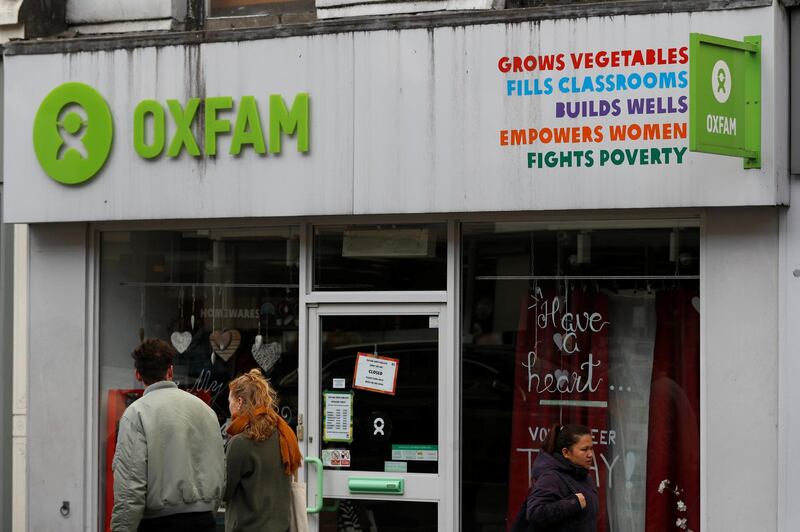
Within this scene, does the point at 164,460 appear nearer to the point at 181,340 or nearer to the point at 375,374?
the point at 375,374

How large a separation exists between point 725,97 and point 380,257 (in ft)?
8.75

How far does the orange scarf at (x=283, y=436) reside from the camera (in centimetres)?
722

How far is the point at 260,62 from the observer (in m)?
8.83

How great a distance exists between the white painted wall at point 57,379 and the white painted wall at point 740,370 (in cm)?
451

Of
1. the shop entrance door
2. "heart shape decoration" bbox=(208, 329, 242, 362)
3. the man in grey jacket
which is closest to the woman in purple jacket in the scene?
the man in grey jacket

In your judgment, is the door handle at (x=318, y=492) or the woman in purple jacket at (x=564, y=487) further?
the door handle at (x=318, y=492)

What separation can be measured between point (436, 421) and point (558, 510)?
215 centimetres

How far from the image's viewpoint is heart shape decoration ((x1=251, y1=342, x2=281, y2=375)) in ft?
30.2

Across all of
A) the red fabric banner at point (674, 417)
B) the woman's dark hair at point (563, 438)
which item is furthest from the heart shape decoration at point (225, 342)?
the woman's dark hair at point (563, 438)

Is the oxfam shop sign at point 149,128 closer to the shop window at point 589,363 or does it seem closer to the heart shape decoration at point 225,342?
the heart shape decoration at point 225,342

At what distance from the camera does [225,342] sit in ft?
30.9

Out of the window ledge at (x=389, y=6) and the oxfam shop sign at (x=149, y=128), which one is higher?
the window ledge at (x=389, y=6)

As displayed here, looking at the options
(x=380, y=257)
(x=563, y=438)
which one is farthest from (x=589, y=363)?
(x=563, y=438)

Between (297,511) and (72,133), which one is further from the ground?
(72,133)
